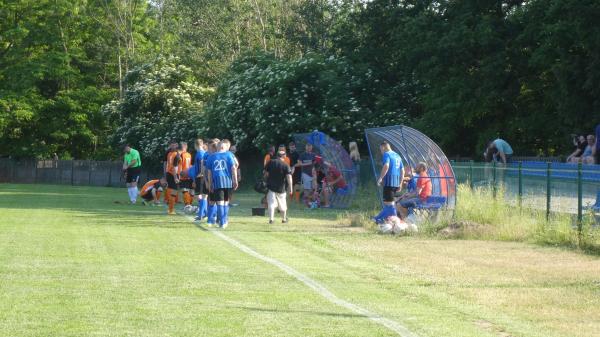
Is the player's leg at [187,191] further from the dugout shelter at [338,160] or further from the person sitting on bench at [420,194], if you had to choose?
the person sitting on bench at [420,194]

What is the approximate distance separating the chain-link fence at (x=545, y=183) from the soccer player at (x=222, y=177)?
19.5 ft

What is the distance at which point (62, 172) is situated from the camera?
63188 millimetres

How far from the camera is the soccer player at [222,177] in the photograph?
22.0 metres

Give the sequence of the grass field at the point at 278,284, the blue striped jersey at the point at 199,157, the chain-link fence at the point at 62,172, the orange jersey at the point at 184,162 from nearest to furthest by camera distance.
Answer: the grass field at the point at 278,284
the blue striped jersey at the point at 199,157
the orange jersey at the point at 184,162
the chain-link fence at the point at 62,172

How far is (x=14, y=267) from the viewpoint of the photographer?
44.5 feet

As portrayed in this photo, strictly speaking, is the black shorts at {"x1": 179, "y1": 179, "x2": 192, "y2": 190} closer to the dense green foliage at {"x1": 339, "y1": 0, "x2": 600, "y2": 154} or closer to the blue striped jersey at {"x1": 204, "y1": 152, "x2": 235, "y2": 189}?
the blue striped jersey at {"x1": 204, "y1": 152, "x2": 235, "y2": 189}

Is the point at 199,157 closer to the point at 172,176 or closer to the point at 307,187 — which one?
the point at 172,176

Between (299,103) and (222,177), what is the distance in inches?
879

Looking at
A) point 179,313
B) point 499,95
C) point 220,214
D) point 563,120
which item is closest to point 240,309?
point 179,313

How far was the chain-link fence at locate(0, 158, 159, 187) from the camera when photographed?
6231 centimetres

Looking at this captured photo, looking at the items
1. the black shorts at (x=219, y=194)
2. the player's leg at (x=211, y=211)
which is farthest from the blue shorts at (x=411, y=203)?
the player's leg at (x=211, y=211)

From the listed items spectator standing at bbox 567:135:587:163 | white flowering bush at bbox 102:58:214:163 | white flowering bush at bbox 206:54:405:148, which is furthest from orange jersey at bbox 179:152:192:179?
white flowering bush at bbox 102:58:214:163

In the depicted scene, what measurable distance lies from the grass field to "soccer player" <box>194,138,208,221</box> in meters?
3.12

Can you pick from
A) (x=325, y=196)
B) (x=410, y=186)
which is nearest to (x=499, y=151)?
(x=325, y=196)
